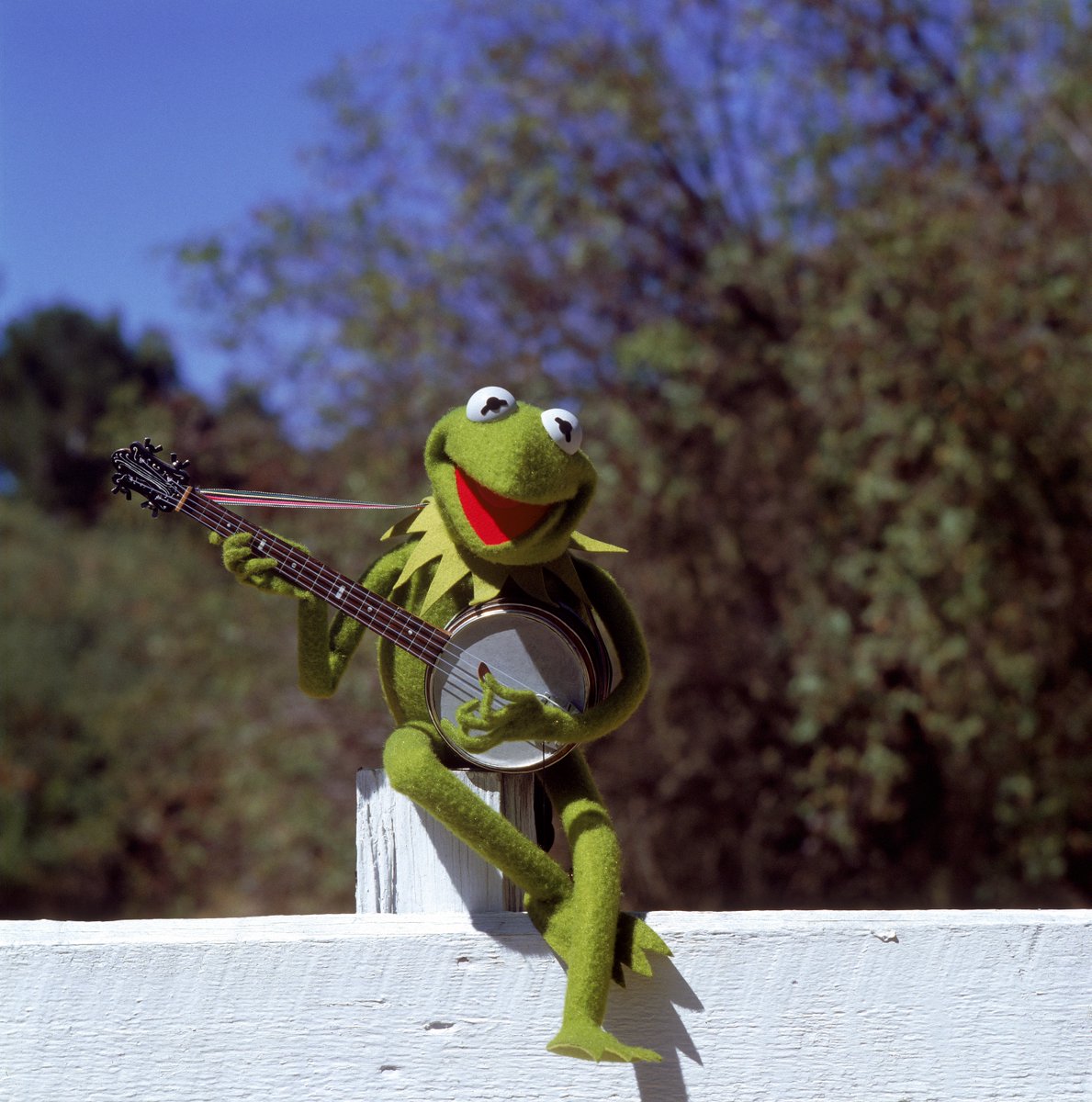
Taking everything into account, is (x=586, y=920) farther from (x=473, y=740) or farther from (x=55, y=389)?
(x=55, y=389)

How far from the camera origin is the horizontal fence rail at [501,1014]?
1.19 m

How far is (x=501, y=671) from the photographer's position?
1156mm

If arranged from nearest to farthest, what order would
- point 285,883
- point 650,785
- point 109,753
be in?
point 650,785
point 285,883
point 109,753

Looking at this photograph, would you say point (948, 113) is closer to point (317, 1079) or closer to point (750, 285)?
point (750, 285)

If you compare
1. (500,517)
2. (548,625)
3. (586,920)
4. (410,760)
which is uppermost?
(500,517)

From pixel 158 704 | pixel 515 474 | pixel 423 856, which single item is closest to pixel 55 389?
pixel 158 704

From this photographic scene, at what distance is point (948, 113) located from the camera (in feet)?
12.3

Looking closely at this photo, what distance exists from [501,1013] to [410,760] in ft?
0.90

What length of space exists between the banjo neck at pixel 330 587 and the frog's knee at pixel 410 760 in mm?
80

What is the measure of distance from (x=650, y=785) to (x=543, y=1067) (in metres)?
2.60

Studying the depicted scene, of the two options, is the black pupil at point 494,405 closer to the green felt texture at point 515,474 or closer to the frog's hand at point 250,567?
the green felt texture at point 515,474

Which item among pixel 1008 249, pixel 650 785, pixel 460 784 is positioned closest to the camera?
pixel 460 784

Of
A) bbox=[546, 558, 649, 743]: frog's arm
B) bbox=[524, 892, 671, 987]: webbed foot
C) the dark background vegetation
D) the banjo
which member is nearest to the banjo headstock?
the banjo

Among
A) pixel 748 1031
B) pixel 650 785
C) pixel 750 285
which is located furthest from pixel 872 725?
pixel 748 1031
